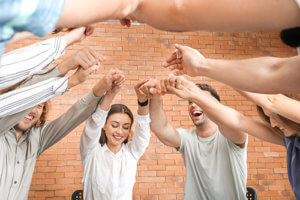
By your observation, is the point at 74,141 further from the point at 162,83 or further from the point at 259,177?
the point at 259,177

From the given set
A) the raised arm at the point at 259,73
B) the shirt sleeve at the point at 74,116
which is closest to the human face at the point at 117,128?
the shirt sleeve at the point at 74,116

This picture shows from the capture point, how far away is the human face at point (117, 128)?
2.15 meters

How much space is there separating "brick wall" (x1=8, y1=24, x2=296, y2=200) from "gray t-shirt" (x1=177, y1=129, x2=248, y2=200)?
1857mm

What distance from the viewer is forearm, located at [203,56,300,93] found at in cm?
74

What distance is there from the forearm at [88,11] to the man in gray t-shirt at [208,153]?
1.25m

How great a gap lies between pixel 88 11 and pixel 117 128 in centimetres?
178

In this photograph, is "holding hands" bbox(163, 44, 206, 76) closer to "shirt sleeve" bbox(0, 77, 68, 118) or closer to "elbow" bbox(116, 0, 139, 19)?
"elbow" bbox(116, 0, 139, 19)

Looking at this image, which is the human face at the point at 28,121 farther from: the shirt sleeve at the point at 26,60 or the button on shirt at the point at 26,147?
the shirt sleeve at the point at 26,60

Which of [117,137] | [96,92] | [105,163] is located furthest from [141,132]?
[96,92]

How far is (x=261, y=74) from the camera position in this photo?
812mm

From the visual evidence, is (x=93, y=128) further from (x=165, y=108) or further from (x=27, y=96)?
(x=165, y=108)

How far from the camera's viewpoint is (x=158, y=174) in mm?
3920

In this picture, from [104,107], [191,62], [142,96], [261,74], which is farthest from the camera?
[142,96]

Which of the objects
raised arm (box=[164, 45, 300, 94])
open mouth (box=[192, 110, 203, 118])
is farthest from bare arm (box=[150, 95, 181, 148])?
raised arm (box=[164, 45, 300, 94])
